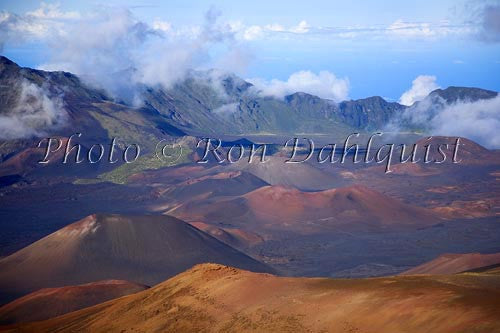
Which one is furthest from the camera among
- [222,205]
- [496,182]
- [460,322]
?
[496,182]

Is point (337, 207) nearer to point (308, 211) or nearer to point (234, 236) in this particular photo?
point (308, 211)

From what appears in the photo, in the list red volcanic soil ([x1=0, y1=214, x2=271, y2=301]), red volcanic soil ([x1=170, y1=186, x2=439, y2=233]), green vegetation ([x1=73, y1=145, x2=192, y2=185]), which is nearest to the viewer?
red volcanic soil ([x1=0, y1=214, x2=271, y2=301])

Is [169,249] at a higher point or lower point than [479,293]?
lower

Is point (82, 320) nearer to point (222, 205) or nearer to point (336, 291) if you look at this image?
point (336, 291)

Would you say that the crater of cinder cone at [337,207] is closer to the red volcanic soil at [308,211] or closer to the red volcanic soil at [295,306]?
the red volcanic soil at [308,211]

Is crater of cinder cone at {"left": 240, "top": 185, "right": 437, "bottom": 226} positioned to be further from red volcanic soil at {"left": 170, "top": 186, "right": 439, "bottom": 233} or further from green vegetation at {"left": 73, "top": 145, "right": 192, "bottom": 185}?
green vegetation at {"left": 73, "top": 145, "right": 192, "bottom": 185}

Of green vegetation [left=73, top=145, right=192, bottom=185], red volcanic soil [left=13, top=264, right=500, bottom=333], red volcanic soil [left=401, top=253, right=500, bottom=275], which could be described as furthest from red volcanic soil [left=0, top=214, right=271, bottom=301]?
green vegetation [left=73, top=145, right=192, bottom=185]

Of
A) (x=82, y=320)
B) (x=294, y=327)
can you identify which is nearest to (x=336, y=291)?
(x=294, y=327)

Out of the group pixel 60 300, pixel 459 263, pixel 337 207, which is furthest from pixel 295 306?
pixel 337 207
